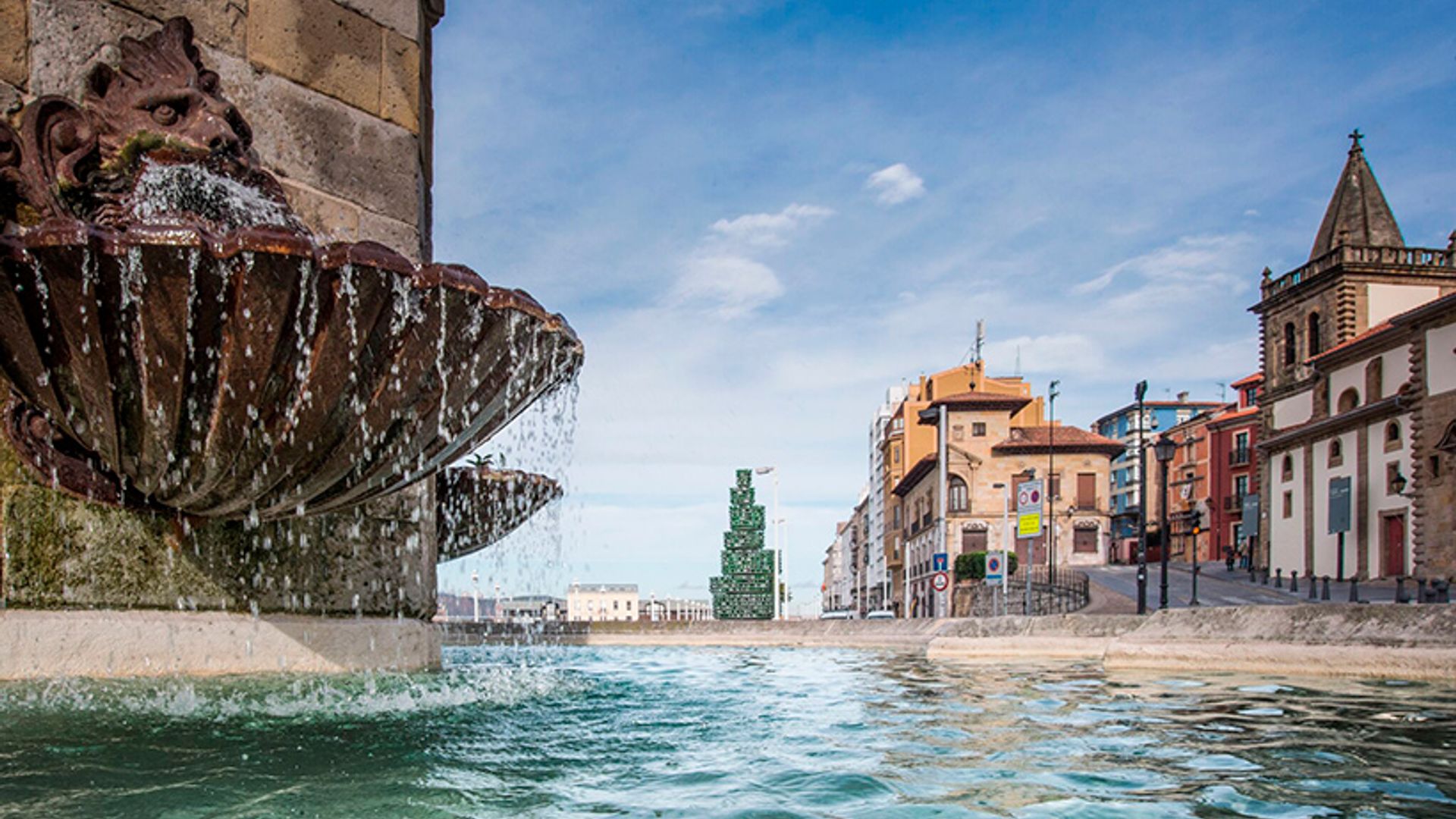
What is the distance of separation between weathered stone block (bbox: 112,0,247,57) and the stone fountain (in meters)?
0.21

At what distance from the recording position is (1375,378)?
3969cm

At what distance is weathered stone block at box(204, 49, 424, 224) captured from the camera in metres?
5.38

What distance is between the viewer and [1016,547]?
5453cm

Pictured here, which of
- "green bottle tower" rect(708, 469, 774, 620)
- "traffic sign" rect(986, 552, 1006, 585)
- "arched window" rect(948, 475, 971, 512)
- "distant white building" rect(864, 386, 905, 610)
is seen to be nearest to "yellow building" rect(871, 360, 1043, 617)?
"distant white building" rect(864, 386, 905, 610)

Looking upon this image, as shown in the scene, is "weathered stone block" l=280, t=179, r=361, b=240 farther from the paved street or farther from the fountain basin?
the paved street

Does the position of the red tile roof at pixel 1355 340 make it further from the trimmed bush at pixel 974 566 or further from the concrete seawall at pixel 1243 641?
the concrete seawall at pixel 1243 641

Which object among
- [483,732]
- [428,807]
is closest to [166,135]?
[483,732]

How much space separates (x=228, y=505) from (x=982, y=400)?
54497 millimetres

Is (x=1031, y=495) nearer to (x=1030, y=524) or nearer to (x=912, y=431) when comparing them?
(x=1030, y=524)

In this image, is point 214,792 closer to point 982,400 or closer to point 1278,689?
point 1278,689

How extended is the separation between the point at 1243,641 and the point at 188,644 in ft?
28.2

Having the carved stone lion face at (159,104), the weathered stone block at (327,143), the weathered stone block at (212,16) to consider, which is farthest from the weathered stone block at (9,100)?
the weathered stone block at (327,143)

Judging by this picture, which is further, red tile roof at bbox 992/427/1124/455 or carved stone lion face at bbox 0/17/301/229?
red tile roof at bbox 992/427/1124/455

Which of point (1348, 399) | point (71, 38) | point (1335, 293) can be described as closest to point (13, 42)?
point (71, 38)
